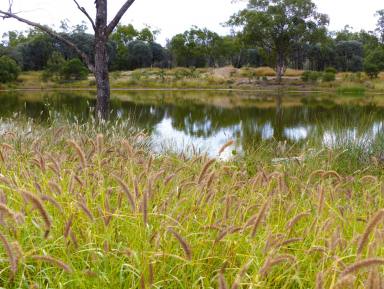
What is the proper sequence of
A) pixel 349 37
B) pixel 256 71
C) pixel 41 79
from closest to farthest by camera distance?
pixel 41 79, pixel 256 71, pixel 349 37

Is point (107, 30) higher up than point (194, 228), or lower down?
higher up

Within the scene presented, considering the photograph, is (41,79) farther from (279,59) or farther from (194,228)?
(194,228)

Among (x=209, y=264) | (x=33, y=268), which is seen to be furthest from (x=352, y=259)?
(x=33, y=268)

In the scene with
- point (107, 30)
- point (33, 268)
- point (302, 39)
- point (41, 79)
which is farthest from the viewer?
point (41, 79)

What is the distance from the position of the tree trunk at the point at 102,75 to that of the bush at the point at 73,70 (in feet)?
139

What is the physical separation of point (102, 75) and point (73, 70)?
4337 centimetres

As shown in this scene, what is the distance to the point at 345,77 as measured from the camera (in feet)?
164

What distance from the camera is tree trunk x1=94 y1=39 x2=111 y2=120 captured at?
766 cm

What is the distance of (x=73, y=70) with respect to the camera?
1930 inches

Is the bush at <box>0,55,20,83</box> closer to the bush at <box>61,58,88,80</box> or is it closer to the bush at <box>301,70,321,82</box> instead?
the bush at <box>61,58,88,80</box>

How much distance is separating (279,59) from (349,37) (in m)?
40.3

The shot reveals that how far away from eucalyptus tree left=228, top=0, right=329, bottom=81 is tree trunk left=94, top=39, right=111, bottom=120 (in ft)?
134

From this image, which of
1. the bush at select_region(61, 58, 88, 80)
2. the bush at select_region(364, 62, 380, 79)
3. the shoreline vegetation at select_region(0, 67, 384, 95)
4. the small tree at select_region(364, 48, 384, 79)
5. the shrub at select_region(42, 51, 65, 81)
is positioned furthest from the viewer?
the shrub at select_region(42, 51, 65, 81)

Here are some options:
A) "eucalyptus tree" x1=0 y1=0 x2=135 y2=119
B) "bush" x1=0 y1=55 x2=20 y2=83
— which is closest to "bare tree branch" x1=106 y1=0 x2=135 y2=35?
"eucalyptus tree" x1=0 y1=0 x2=135 y2=119
